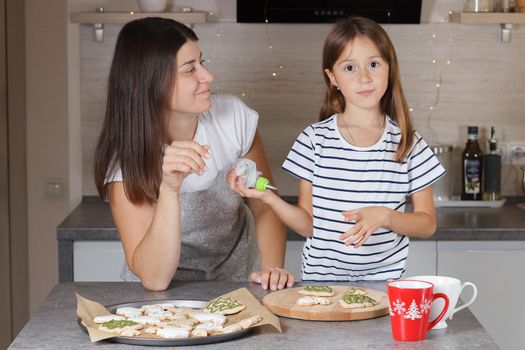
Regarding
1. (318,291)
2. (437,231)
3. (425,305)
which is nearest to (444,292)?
(425,305)

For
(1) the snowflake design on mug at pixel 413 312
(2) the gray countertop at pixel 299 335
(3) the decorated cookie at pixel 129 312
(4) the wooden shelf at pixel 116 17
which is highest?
(4) the wooden shelf at pixel 116 17

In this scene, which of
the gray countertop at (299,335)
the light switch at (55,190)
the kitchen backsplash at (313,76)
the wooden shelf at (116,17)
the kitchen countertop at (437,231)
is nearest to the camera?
the gray countertop at (299,335)

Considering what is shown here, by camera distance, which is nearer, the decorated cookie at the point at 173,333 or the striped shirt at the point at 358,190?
the decorated cookie at the point at 173,333

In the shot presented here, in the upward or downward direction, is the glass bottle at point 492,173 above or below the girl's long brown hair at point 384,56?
below

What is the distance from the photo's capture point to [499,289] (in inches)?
127

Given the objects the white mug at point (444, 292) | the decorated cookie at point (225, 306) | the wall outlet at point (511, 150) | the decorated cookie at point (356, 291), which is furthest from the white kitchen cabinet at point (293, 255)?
the white mug at point (444, 292)

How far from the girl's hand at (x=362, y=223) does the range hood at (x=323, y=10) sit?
1.60 m

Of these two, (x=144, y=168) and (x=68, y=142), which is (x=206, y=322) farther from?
(x=68, y=142)

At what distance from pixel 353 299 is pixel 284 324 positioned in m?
0.15

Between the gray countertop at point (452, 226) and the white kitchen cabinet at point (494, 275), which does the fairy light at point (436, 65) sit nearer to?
the gray countertop at point (452, 226)

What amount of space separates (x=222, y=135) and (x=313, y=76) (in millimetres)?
1329

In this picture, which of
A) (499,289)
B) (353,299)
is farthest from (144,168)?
(499,289)

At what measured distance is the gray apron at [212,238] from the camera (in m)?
2.34

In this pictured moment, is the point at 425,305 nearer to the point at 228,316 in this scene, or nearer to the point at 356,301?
the point at 356,301
